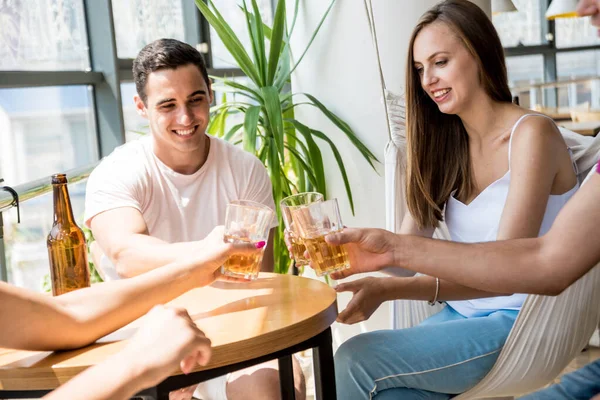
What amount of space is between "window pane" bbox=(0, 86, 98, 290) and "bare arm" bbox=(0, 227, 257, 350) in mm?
2065

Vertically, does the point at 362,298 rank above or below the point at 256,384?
above

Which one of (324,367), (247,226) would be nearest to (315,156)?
(247,226)

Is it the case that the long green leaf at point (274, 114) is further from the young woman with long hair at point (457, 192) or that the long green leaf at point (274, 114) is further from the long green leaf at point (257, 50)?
the young woman with long hair at point (457, 192)

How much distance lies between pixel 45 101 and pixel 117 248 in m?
1.88

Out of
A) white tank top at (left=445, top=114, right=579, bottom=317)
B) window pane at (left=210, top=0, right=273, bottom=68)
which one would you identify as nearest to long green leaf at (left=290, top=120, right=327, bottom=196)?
white tank top at (left=445, top=114, right=579, bottom=317)

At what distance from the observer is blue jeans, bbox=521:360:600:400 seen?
1179mm

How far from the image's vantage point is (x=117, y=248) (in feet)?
6.87

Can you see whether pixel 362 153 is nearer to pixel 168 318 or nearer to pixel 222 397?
pixel 222 397

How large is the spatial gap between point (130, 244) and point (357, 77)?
1508 mm

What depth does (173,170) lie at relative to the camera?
2373 millimetres

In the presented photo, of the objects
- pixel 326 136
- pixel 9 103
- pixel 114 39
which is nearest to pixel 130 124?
pixel 114 39

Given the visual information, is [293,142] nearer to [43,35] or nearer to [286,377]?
[43,35]

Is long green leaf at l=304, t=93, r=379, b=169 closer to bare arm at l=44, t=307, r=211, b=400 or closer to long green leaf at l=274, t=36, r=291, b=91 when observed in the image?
long green leaf at l=274, t=36, r=291, b=91

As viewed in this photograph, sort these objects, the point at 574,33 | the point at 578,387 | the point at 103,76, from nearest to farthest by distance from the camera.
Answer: the point at 578,387, the point at 103,76, the point at 574,33
